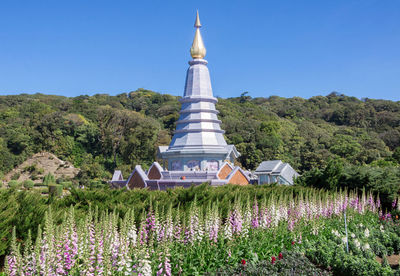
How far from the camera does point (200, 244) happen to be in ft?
29.3

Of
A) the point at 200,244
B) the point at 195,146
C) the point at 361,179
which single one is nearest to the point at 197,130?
the point at 195,146

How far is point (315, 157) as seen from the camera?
179ft

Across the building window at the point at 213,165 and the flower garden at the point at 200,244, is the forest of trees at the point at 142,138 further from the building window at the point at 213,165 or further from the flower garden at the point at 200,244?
the flower garden at the point at 200,244

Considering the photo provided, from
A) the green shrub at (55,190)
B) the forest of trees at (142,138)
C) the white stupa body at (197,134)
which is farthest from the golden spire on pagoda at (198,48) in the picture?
the forest of trees at (142,138)

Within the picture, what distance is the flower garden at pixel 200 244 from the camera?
6.10 m

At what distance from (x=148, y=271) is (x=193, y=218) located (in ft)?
10.0

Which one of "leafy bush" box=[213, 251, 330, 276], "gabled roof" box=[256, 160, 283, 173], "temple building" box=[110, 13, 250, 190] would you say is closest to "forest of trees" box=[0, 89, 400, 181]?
"gabled roof" box=[256, 160, 283, 173]

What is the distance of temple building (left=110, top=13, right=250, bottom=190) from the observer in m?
26.5

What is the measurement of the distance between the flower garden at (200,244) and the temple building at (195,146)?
12.5m

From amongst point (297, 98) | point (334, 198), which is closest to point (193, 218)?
point (334, 198)

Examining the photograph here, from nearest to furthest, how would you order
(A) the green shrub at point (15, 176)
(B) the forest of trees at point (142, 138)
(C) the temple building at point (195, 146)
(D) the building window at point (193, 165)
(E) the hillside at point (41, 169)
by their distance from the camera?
(C) the temple building at point (195, 146) < (D) the building window at point (193, 165) < (A) the green shrub at point (15, 176) < (E) the hillside at point (41, 169) < (B) the forest of trees at point (142, 138)

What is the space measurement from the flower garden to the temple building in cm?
1251

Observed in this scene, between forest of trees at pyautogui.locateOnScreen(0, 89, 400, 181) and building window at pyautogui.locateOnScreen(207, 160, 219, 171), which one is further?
forest of trees at pyautogui.locateOnScreen(0, 89, 400, 181)

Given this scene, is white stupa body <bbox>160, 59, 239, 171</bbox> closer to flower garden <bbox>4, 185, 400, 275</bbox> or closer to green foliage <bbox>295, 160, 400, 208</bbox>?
green foliage <bbox>295, 160, 400, 208</bbox>
